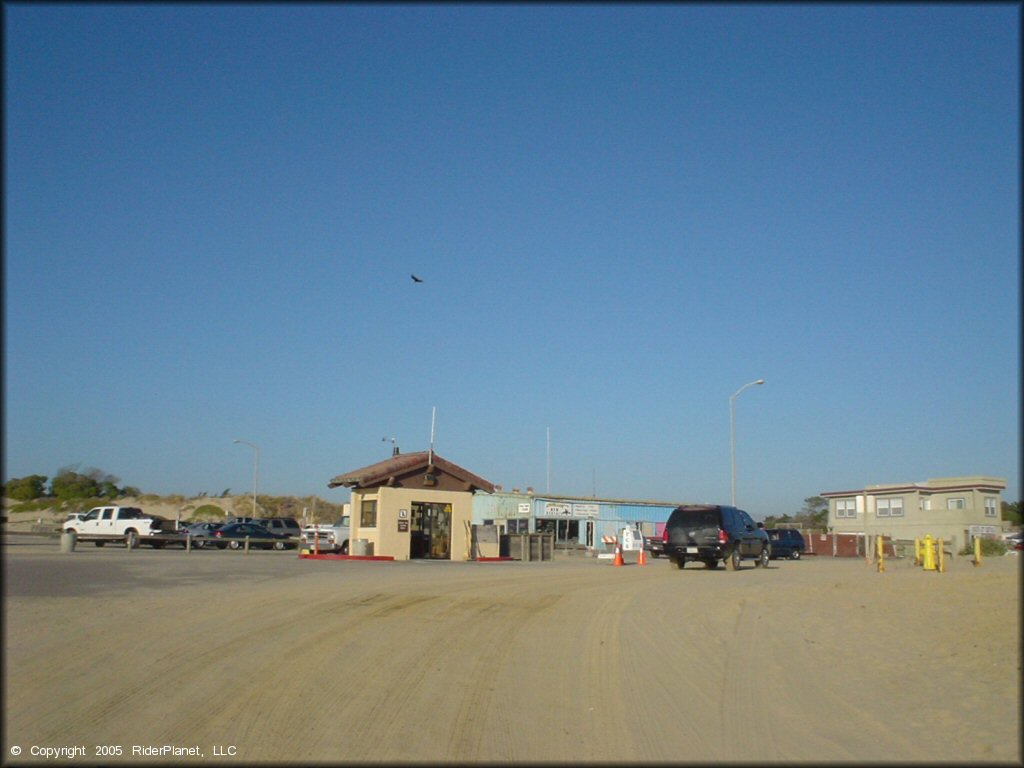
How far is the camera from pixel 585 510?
173 ft

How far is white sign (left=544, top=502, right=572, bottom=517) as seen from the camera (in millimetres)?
51438

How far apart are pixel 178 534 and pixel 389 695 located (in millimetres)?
31659

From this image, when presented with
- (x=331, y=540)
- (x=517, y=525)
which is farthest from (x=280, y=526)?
(x=517, y=525)

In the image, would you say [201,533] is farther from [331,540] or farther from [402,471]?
[402,471]

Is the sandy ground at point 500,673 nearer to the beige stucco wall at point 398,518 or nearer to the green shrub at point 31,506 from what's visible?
the green shrub at point 31,506

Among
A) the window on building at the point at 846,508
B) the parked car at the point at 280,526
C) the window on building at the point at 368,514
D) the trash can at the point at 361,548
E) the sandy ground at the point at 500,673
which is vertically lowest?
the sandy ground at the point at 500,673

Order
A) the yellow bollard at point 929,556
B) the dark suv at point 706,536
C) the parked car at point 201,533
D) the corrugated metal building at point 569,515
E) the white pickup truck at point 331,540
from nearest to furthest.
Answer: the dark suv at point 706,536 < the yellow bollard at point 929,556 < the white pickup truck at point 331,540 < the parked car at point 201,533 < the corrugated metal building at point 569,515

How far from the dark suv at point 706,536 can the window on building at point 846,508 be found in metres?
31.7

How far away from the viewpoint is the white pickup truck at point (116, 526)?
38.3 metres

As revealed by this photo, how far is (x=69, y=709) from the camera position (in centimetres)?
971

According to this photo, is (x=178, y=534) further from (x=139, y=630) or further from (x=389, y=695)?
(x=389, y=695)

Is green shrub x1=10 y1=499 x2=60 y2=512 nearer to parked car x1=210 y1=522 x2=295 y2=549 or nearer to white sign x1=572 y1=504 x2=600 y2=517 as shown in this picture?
parked car x1=210 y1=522 x2=295 y2=549

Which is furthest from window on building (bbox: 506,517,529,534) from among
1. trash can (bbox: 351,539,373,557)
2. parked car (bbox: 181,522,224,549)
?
trash can (bbox: 351,539,373,557)

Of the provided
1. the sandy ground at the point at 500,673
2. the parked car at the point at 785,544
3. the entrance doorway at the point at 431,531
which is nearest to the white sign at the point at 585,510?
the parked car at the point at 785,544
